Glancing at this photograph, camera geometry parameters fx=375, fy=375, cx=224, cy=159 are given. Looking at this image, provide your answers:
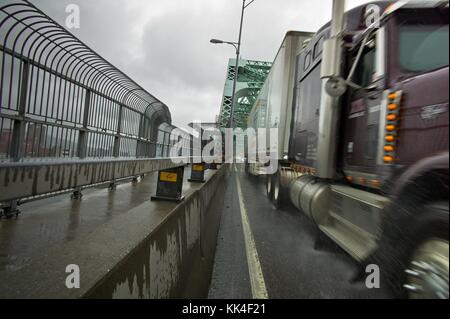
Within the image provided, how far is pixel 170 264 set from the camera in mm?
2717

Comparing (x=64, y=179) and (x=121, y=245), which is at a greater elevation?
(x=64, y=179)

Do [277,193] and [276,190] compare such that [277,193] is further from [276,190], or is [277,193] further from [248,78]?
[248,78]

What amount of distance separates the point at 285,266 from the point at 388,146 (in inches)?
79.5

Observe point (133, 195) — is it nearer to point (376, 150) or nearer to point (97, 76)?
point (97, 76)

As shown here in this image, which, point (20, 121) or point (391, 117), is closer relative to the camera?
point (391, 117)

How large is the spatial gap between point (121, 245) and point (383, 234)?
8.21ft

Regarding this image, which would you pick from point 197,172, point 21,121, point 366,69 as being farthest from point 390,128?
point 197,172

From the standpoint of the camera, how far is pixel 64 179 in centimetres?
172

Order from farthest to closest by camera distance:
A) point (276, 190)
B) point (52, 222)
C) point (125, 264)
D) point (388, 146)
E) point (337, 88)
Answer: point (276, 190) < point (52, 222) < point (337, 88) < point (388, 146) < point (125, 264)

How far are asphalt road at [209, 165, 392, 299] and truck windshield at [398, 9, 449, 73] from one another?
7.17 feet

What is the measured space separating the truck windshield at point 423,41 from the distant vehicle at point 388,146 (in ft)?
0.04

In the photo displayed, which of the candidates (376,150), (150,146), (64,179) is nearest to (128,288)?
(64,179)

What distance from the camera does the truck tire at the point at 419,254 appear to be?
8.41 ft

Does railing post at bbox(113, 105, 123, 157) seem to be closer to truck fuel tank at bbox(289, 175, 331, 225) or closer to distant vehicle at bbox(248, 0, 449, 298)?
distant vehicle at bbox(248, 0, 449, 298)
